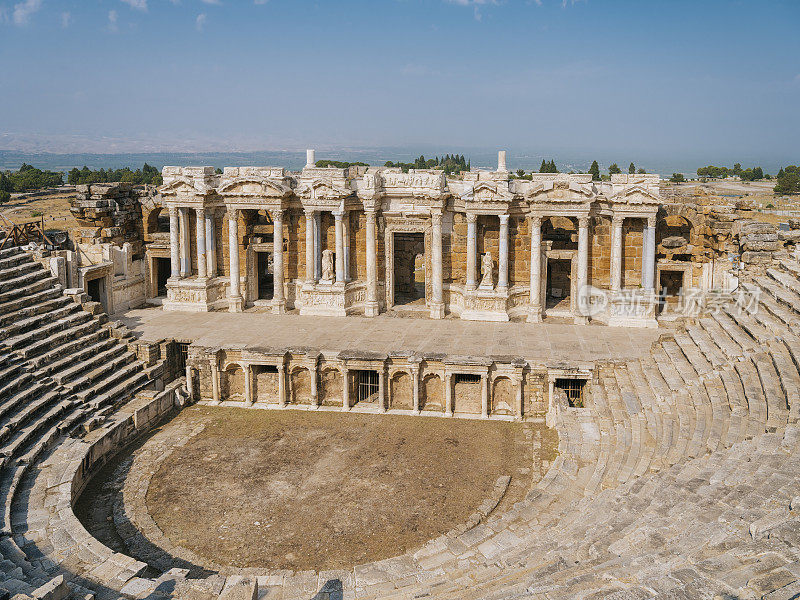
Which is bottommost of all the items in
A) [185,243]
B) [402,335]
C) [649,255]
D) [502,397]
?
[502,397]

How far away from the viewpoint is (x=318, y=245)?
1136 inches

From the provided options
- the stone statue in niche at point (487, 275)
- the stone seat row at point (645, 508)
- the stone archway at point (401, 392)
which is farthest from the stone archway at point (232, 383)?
the stone statue in niche at point (487, 275)

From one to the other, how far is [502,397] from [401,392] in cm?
299

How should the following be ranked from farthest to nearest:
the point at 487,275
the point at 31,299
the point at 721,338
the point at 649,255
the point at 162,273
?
the point at 162,273, the point at 487,275, the point at 649,255, the point at 31,299, the point at 721,338

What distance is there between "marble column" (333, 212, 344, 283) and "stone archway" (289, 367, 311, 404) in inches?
236

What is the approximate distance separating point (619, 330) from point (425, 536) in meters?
12.9

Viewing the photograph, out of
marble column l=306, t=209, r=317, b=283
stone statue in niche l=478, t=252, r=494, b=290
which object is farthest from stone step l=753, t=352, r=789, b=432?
marble column l=306, t=209, r=317, b=283

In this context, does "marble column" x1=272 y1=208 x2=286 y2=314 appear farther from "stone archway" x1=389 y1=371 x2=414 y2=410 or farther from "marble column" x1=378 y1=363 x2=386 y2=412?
"stone archway" x1=389 y1=371 x2=414 y2=410

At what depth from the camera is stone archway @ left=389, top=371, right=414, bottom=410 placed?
2267 cm

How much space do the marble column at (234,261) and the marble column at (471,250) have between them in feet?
28.7

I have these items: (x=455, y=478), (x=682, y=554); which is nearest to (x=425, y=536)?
(x=455, y=478)

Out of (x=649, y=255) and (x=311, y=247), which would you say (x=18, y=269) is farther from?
(x=649, y=255)

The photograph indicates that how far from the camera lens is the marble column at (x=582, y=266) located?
26703mm

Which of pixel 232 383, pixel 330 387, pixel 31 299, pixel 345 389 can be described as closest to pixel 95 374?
pixel 31 299
